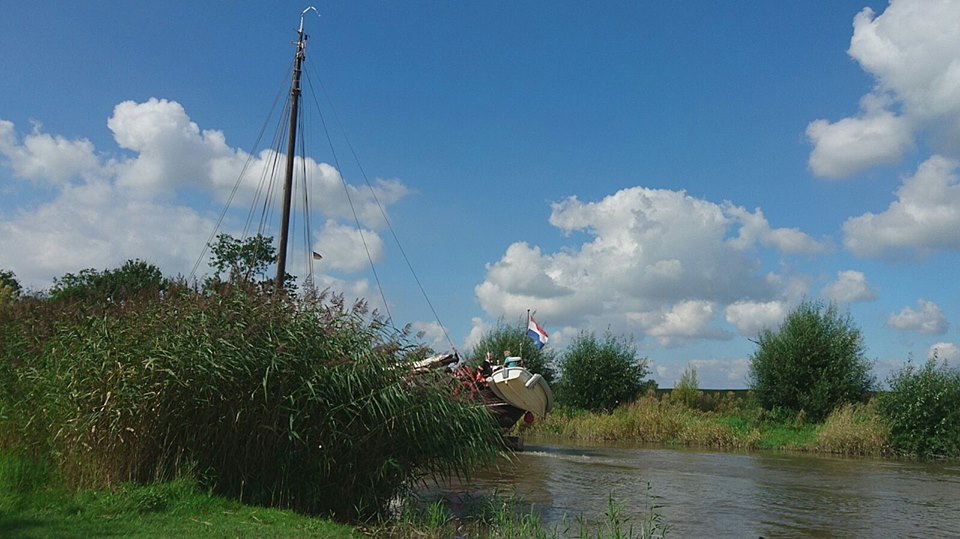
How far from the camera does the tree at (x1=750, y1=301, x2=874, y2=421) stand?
122 feet

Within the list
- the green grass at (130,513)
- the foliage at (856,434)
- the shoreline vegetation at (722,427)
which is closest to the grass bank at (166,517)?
the green grass at (130,513)

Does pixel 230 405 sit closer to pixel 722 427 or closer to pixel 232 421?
pixel 232 421

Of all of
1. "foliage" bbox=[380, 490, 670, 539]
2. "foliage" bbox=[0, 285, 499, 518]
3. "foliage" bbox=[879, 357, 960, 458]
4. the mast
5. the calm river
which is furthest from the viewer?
"foliage" bbox=[879, 357, 960, 458]

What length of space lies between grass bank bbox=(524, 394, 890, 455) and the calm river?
3.47m

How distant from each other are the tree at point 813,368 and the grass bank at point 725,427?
0.96 meters

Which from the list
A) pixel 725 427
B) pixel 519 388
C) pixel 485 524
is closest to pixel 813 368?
pixel 725 427

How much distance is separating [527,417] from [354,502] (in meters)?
17.1

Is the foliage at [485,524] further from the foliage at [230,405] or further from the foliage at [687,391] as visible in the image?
the foliage at [687,391]

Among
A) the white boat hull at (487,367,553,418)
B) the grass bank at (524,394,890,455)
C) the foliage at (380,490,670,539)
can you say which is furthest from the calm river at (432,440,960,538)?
the grass bank at (524,394,890,455)

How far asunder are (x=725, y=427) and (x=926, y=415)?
25.6 feet

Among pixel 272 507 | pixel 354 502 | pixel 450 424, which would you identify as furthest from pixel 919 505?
pixel 272 507

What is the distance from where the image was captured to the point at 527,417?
28.0 m

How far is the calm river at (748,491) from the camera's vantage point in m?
14.1

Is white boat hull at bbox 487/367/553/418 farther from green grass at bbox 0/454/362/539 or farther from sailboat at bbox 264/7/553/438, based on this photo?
green grass at bbox 0/454/362/539
